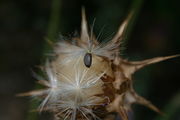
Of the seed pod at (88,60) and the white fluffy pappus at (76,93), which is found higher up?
the seed pod at (88,60)

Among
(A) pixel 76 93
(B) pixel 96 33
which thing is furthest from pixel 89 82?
(B) pixel 96 33

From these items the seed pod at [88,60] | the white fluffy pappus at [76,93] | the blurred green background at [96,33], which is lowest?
the white fluffy pappus at [76,93]

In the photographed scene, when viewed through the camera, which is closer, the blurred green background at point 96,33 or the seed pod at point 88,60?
the seed pod at point 88,60

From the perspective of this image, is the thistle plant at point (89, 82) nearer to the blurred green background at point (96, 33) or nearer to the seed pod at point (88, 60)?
the seed pod at point (88, 60)

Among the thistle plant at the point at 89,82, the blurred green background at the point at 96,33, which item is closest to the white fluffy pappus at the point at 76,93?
the thistle plant at the point at 89,82

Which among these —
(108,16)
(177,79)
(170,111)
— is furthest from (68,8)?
(170,111)

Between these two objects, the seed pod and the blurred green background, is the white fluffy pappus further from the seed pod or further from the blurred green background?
the blurred green background
